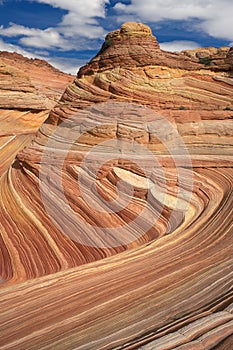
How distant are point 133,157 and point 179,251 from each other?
12.8ft

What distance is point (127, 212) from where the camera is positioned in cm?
889

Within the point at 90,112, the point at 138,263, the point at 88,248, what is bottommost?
the point at 88,248

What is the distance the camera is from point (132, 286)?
5.20m

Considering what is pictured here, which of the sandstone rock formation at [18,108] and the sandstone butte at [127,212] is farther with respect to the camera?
the sandstone rock formation at [18,108]

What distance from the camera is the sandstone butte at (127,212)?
4246 mm

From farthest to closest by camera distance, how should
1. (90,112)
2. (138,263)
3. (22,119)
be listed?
(22,119) → (90,112) → (138,263)

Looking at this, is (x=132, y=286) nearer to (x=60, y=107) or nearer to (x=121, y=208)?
(x=121, y=208)

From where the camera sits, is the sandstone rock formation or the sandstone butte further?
the sandstone rock formation

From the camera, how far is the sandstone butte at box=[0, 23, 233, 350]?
13.9 ft

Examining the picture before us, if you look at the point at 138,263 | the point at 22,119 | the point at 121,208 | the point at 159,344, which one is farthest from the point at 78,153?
the point at 22,119

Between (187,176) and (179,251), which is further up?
(187,176)

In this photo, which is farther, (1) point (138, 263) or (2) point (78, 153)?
(2) point (78, 153)

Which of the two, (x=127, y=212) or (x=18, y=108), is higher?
(x=18, y=108)

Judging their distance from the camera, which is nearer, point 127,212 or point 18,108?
point 127,212
